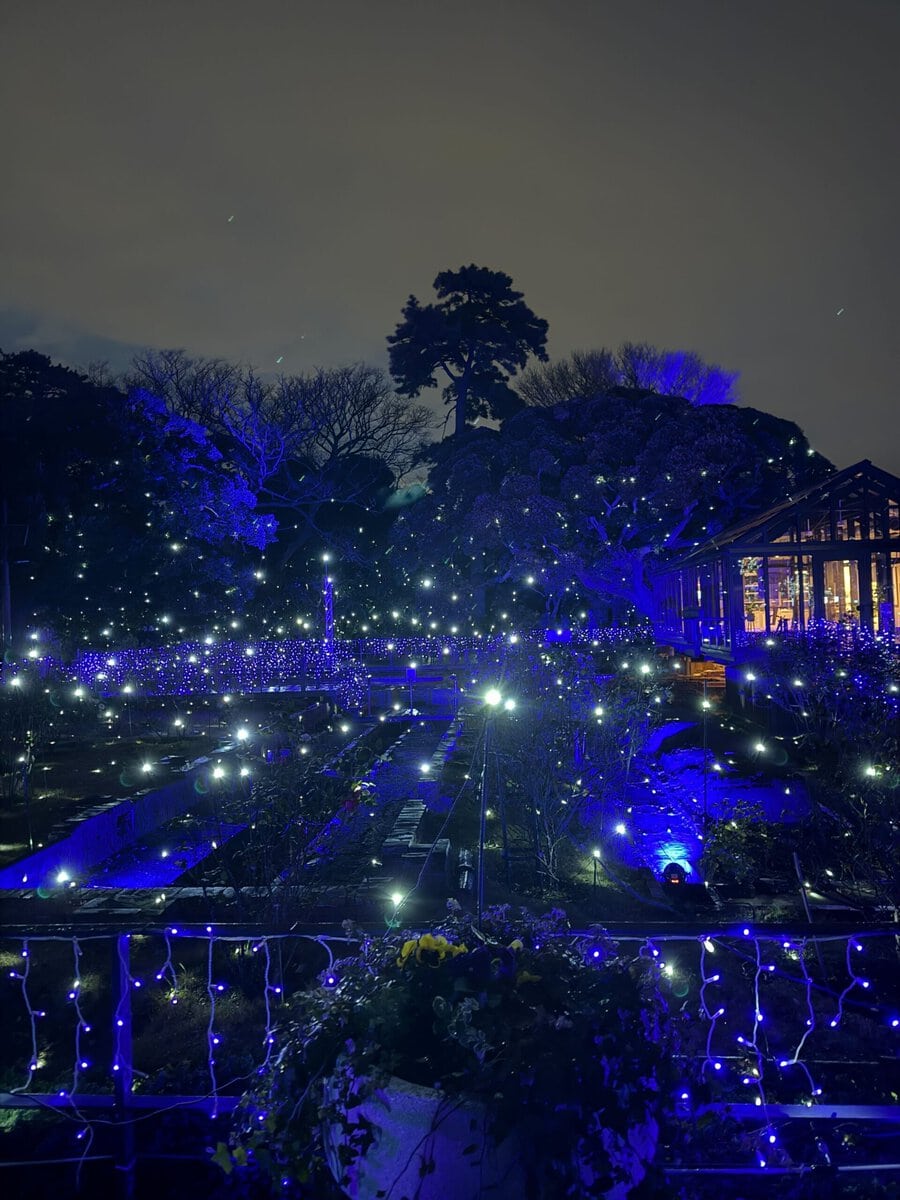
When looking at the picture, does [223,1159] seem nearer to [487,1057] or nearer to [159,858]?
[487,1057]

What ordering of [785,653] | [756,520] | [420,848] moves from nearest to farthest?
1. [420,848]
2. [785,653]
3. [756,520]

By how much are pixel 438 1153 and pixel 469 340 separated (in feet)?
99.0

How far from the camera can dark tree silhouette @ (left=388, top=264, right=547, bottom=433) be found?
29797 mm

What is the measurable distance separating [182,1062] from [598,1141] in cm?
281

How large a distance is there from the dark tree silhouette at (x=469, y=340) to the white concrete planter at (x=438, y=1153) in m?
29.3

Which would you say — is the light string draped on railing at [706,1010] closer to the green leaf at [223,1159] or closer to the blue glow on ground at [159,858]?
the green leaf at [223,1159]

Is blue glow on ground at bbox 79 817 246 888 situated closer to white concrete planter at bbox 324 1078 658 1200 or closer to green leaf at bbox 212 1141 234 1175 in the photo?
green leaf at bbox 212 1141 234 1175

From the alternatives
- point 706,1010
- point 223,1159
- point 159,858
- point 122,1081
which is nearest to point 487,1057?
point 223,1159

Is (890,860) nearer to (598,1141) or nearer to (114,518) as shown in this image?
(598,1141)

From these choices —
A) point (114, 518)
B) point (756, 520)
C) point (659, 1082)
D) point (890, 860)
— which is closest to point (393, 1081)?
point (659, 1082)

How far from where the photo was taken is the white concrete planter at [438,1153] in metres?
1.92

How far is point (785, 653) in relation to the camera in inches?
504

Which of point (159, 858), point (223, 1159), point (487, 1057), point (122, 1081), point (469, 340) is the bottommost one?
point (159, 858)

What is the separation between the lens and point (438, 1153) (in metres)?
1.96
